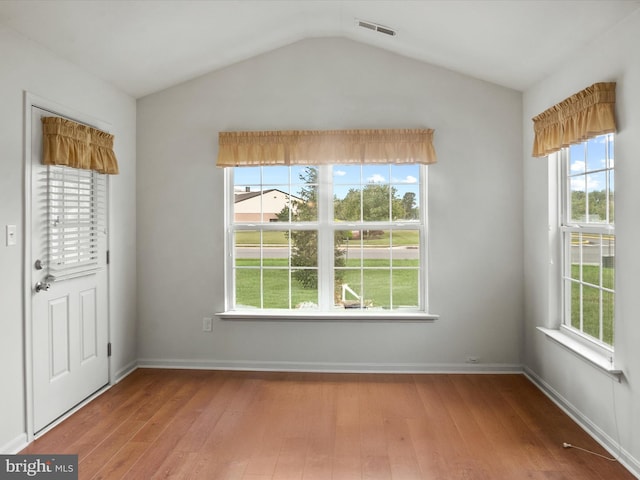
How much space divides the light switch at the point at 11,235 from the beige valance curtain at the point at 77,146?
20.0 inches

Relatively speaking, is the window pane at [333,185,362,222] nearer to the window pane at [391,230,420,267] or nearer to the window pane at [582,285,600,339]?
the window pane at [391,230,420,267]

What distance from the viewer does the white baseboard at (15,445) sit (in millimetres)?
2641

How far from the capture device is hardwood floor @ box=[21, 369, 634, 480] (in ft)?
8.31

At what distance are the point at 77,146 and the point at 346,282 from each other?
2.49 meters

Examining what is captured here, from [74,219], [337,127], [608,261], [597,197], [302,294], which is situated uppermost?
[337,127]

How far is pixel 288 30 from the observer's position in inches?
153

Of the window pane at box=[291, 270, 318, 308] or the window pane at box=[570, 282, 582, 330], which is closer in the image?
the window pane at box=[570, 282, 582, 330]

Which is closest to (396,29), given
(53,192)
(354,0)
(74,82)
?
(354,0)

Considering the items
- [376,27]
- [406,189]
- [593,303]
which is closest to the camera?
[593,303]

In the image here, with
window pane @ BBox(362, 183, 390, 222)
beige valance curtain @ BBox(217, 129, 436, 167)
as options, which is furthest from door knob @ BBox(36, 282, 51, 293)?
window pane @ BBox(362, 183, 390, 222)

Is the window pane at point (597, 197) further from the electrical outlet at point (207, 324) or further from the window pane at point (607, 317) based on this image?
the electrical outlet at point (207, 324)

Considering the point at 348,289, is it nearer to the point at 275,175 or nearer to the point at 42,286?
the point at 275,175

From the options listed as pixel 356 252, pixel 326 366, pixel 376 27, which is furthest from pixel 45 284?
pixel 376 27

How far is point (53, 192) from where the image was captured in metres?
3.08
